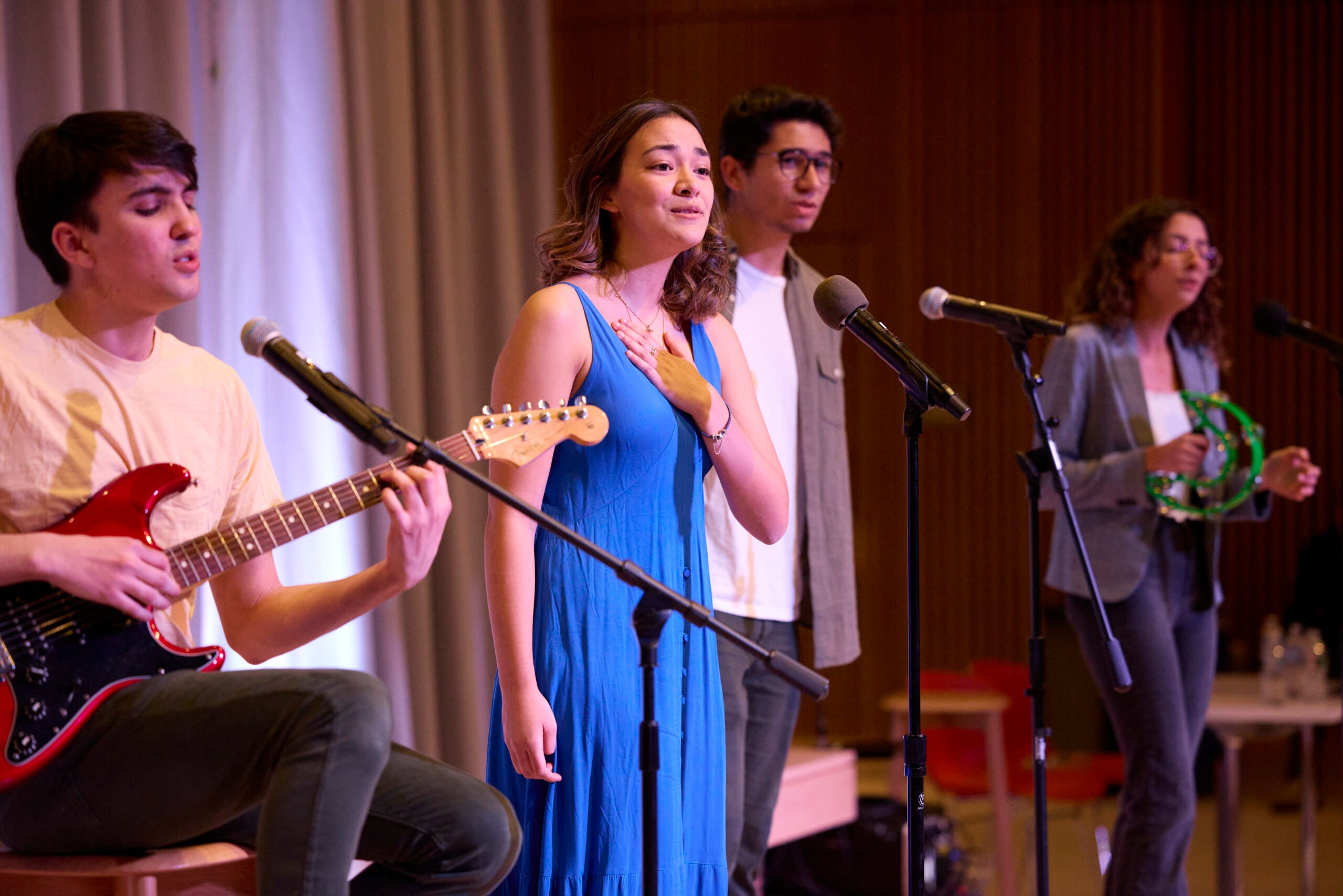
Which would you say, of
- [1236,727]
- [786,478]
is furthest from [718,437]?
[1236,727]

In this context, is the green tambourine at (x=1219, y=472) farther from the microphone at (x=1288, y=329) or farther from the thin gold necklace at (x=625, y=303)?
the thin gold necklace at (x=625, y=303)

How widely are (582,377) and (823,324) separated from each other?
1072 millimetres

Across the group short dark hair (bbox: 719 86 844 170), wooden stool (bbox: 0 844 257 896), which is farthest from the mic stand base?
wooden stool (bbox: 0 844 257 896)

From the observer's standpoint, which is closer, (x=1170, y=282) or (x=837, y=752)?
(x=1170, y=282)

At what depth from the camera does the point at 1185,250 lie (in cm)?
349

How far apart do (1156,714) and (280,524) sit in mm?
2218

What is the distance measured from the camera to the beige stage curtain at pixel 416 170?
10.0ft

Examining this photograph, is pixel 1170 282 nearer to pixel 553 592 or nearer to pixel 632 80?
pixel 553 592

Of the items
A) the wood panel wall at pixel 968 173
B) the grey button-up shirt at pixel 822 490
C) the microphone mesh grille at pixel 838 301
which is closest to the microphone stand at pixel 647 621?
the microphone mesh grille at pixel 838 301

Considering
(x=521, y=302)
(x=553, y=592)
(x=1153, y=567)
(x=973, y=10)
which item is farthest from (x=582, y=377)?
(x=973, y=10)

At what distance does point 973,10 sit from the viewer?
7.07m

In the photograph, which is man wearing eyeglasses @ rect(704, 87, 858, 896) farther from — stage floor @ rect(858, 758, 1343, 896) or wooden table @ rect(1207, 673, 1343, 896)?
stage floor @ rect(858, 758, 1343, 896)

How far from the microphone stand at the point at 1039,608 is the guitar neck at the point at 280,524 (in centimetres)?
121

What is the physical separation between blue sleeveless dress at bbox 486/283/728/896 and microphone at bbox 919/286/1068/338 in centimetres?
64
